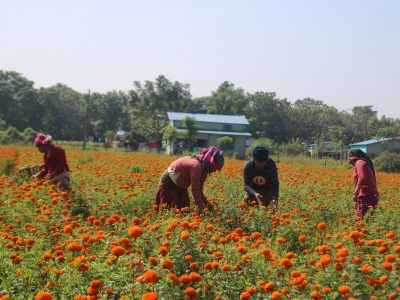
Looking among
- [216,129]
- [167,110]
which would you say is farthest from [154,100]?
[216,129]

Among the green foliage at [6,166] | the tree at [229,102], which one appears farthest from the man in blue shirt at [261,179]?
the tree at [229,102]

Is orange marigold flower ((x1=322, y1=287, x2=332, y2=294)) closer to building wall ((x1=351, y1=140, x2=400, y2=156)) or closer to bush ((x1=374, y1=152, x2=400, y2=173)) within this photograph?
bush ((x1=374, y1=152, x2=400, y2=173))

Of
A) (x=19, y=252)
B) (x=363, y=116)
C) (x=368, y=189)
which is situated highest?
(x=363, y=116)

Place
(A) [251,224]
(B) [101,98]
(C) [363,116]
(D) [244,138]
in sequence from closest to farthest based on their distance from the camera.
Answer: (A) [251,224] → (D) [244,138] → (C) [363,116] → (B) [101,98]

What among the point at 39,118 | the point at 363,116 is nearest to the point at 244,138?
the point at 363,116

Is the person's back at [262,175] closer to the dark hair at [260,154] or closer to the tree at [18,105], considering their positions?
the dark hair at [260,154]

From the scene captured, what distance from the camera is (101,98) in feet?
244

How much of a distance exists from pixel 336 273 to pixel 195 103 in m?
67.0

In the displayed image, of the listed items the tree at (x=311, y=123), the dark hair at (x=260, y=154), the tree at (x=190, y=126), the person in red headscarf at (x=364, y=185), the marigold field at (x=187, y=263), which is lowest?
the marigold field at (x=187, y=263)

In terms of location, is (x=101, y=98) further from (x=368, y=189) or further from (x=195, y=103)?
(x=368, y=189)

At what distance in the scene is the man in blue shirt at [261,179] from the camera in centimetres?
567

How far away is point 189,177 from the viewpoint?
16.8 feet

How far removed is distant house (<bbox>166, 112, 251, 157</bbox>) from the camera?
45.8 m

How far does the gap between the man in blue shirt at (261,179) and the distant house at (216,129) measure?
3888 cm
